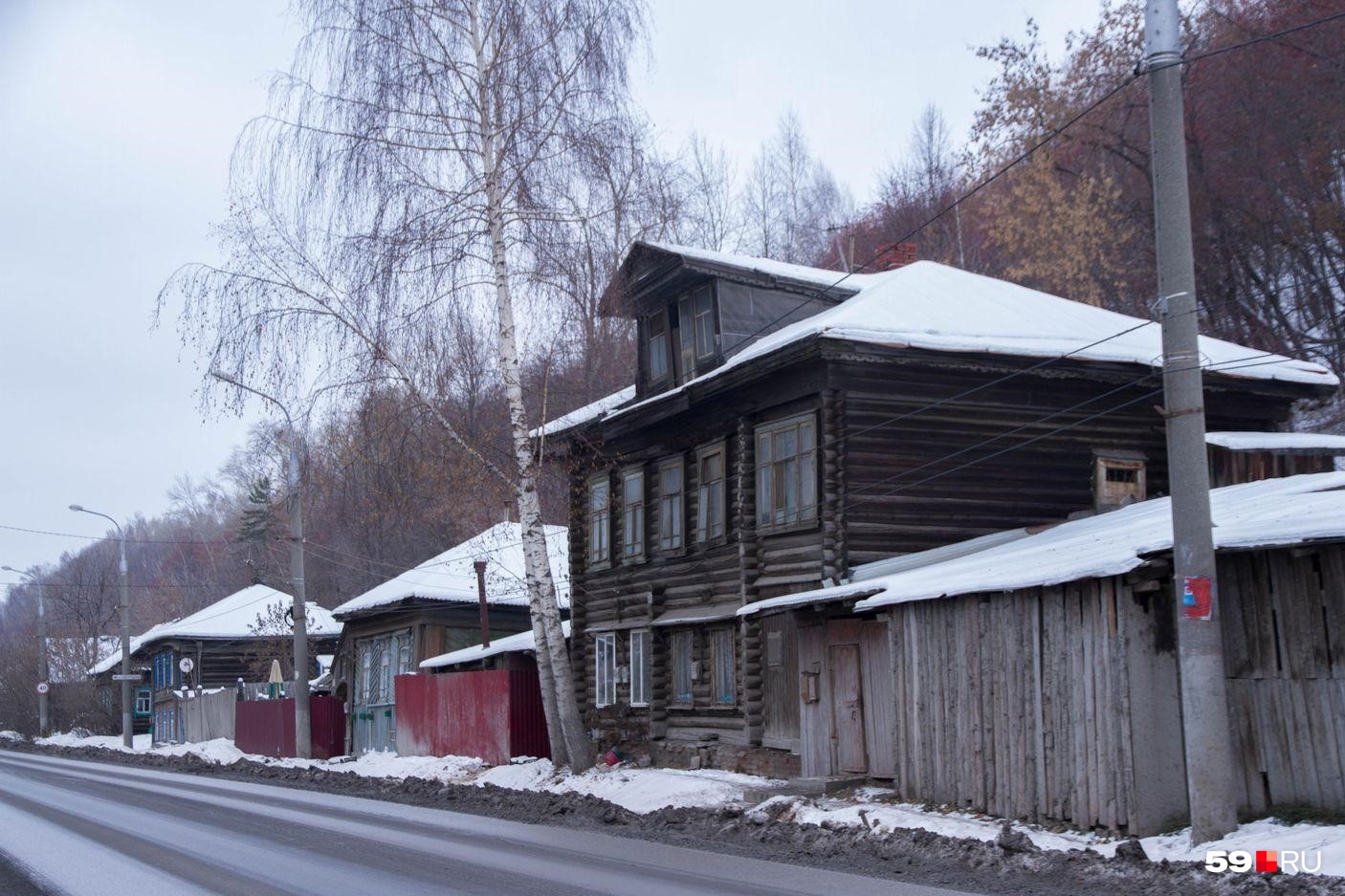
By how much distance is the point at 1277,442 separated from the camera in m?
20.7

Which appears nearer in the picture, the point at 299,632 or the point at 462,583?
the point at 299,632

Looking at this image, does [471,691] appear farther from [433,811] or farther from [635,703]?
[433,811]

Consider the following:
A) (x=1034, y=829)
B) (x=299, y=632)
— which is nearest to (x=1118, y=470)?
(x=1034, y=829)

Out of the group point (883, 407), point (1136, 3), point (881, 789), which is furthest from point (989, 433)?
point (1136, 3)

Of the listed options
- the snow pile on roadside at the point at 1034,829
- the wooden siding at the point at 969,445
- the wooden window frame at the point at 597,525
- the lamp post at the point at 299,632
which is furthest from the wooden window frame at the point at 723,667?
the lamp post at the point at 299,632

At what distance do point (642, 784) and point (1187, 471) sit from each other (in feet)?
39.4

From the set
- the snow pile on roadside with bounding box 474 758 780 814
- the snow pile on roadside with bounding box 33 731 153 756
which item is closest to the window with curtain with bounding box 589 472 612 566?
the snow pile on roadside with bounding box 474 758 780 814

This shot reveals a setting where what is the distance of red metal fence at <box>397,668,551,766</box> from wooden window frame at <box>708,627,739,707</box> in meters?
5.64

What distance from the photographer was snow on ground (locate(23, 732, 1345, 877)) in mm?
11547

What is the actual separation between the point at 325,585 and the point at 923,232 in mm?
50324

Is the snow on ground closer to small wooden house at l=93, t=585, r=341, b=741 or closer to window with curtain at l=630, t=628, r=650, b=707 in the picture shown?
window with curtain at l=630, t=628, r=650, b=707

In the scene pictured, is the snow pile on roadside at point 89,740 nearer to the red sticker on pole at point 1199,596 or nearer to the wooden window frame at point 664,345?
the wooden window frame at point 664,345

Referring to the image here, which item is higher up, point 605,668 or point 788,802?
point 605,668

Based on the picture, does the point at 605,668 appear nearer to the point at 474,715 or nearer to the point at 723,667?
the point at 474,715
